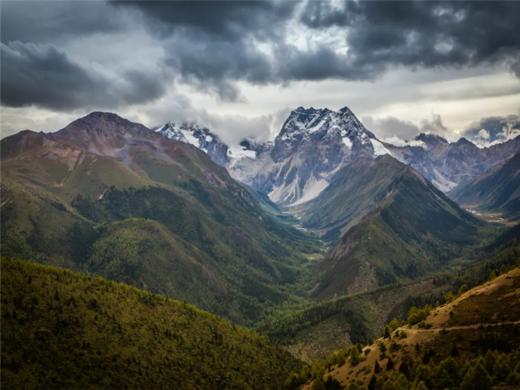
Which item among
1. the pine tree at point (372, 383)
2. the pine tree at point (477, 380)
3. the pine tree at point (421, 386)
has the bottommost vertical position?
the pine tree at point (372, 383)

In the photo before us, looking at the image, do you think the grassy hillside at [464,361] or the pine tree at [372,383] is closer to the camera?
the grassy hillside at [464,361]

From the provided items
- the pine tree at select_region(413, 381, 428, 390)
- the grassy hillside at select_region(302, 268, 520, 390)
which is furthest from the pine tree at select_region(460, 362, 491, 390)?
the pine tree at select_region(413, 381, 428, 390)

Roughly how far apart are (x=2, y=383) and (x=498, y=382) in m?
172

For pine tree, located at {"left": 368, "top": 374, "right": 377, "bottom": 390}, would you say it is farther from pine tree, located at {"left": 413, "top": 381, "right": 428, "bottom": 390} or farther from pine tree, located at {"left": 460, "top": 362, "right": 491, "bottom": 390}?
pine tree, located at {"left": 460, "top": 362, "right": 491, "bottom": 390}

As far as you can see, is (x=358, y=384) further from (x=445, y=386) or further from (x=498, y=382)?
(x=498, y=382)

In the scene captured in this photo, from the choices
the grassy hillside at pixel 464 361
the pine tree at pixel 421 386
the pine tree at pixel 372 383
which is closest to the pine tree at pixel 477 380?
the grassy hillside at pixel 464 361

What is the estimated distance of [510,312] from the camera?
643 ft

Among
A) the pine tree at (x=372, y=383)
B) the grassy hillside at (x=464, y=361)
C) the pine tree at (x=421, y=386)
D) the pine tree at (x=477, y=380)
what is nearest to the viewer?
the pine tree at (x=477, y=380)

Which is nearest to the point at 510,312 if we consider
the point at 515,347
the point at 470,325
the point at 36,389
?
the point at 470,325

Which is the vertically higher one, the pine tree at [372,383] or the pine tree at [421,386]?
the pine tree at [421,386]

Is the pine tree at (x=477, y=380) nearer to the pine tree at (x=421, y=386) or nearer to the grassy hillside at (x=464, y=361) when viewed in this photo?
the grassy hillside at (x=464, y=361)

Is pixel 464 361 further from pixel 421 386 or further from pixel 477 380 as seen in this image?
pixel 477 380

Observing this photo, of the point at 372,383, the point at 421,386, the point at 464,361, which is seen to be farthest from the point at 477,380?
the point at 372,383

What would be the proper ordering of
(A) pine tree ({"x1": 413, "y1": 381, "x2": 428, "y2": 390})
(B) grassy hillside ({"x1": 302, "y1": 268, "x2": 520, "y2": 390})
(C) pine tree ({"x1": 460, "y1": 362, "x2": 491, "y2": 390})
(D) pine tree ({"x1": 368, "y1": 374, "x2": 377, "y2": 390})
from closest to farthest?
(C) pine tree ({"x1": 460, "y1": 362, "x2": 491, "y2": 390}) → (B) grassy hillside ({"x1": 302, "y1": 268, "x2": 520, "y2": 390}) → (A) pine tree ({"x1": 413, "y1": 381, "x2": 428, "y2": 390}) → (D) pine tree ({"x1": 368, "y1": 374, "x2": 377, "y2": 390})
